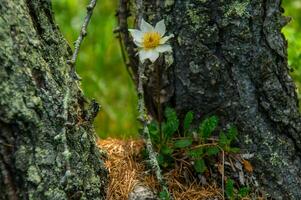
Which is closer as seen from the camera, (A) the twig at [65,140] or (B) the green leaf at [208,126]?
(A) the twig at [65,140]

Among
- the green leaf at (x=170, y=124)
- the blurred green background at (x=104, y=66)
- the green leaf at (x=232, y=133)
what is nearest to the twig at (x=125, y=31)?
the green leaf at (x=170, y=124)

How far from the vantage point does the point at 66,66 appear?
214 centimetres

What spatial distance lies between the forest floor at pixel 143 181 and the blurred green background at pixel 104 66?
4.17ft

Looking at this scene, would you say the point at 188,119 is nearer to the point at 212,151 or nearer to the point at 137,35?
the point at 212,151

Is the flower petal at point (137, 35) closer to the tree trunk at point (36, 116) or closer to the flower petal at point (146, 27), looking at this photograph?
the flower petal at point (146, 27)

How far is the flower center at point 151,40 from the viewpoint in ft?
7.16

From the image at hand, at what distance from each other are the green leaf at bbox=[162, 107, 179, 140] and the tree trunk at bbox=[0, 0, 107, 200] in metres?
0.42

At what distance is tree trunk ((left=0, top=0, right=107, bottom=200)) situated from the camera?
5.93 feet

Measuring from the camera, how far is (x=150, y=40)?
2.19 m

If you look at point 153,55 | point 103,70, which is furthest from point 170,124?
point 103,70

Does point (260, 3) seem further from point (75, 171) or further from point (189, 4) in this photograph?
point (75, 171)

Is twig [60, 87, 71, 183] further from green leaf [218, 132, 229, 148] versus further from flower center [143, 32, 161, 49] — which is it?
green leaf [218, 132, 229, 148]

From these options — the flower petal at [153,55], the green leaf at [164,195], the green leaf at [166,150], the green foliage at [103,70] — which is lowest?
the green leaf at [164,195]

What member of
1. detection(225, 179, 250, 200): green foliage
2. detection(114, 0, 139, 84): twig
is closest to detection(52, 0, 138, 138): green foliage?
detection(114, 0, 139, 84): twig
